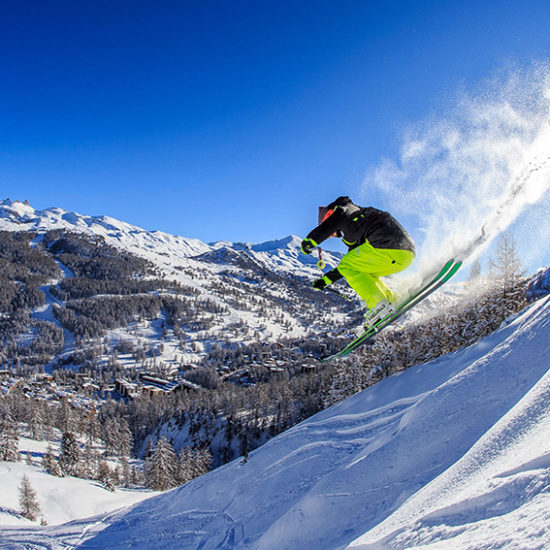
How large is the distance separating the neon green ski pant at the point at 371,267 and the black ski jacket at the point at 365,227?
0.12m

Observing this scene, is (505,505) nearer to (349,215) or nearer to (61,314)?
(349,215)

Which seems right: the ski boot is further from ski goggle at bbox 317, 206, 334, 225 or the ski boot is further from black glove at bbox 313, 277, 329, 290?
ski goggle at bbox 317, 206, 334, 225

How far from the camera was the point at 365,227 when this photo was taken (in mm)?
5422

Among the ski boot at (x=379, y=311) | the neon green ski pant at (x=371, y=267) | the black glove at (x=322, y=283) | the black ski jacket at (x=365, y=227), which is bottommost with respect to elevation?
the ski boot at (x=379, y=311)

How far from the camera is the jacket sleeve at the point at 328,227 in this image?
534 centimetres

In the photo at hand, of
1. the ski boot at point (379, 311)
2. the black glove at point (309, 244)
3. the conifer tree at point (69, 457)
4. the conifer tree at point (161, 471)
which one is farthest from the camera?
the conifer tree at point (69, 457)

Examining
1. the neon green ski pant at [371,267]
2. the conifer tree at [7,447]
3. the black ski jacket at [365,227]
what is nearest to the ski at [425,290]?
the neon green ski pant at [371,267]

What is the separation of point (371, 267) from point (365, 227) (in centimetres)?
73

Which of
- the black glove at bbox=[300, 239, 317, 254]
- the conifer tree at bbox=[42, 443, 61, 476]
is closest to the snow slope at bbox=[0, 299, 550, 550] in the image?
the black glove at bbox=[300, 239, 317, 254]

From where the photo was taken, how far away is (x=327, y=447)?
8.34 meters

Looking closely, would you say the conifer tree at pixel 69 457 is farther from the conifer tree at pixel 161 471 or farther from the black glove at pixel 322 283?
the black glove at pixel 322 283

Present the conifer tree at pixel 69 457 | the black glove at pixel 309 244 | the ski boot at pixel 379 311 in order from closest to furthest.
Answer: the black glove at pixel 309 244 → the ski boot at pixel 379 311 → the conifer tree at pixel 69 457

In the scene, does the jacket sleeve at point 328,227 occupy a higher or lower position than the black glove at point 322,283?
higher

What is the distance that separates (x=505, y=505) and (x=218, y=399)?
76.0m
